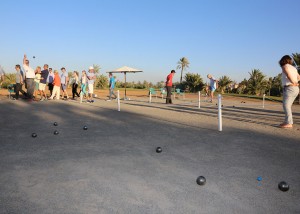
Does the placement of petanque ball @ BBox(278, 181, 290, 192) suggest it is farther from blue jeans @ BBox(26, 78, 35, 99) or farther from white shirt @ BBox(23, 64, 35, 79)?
blue jeans @ BBox(26, 78, 35, 99)

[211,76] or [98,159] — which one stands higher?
[211,76]

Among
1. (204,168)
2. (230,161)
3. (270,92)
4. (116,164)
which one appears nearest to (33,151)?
(116,164)

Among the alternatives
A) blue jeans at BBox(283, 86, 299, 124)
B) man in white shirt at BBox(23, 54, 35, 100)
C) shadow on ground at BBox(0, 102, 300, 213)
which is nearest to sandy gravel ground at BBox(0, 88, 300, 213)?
shadow on ground at BBox(0, 102, 300, 213)

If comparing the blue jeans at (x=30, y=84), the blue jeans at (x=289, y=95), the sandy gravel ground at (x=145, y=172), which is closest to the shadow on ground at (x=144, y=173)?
the sandy gravel ground at (x=145, y=172)

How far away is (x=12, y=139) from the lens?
5.98 m

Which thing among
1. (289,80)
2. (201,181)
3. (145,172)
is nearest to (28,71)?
(289,80)

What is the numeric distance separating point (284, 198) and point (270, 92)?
48.9 metres

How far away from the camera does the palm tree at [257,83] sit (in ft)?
164

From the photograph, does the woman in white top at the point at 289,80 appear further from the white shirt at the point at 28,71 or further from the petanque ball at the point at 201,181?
the white shirt at the point at 28,71

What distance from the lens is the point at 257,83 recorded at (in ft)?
166

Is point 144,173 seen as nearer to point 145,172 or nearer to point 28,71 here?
point 145,172

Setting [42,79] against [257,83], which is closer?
[42,79]

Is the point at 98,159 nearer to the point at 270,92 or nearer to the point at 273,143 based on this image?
the point at 273,143

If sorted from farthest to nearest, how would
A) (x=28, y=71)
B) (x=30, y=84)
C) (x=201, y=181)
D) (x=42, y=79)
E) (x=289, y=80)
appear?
(x=42, y=79), (x=30, y=84), (x=28, y=71), (x=289, y=80), (x=201, y=181)
